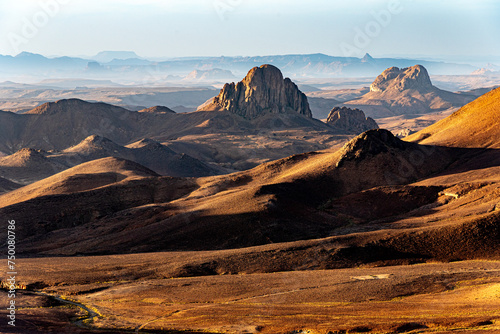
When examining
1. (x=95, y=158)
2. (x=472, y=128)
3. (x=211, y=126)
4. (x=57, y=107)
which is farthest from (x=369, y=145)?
(x=57, y=107)

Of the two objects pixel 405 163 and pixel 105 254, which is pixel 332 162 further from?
pixel 105 254

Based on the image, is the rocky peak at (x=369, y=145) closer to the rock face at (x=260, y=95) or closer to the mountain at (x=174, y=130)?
the mountain at (x=174, y=130)

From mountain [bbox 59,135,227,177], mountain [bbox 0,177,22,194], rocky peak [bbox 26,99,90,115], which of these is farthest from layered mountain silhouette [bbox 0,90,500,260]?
rocky peak [bbox 26,99,90,115]

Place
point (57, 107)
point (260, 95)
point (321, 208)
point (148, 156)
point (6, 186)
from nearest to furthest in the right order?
point (321, 208), point (6, 186), point (148, 156), point (57, 107), point (260, 95)

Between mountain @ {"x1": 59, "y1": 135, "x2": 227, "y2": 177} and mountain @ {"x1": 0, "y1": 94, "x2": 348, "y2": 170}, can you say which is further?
mountain @ {"x1": 0, "y1": 94, "x2": 348, "y2": 170}

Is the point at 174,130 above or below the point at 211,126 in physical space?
below

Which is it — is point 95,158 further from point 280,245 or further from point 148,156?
point 280,245

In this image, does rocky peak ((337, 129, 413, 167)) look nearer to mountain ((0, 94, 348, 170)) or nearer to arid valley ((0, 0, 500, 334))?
arid valley ((0, 0, 500, 334))
